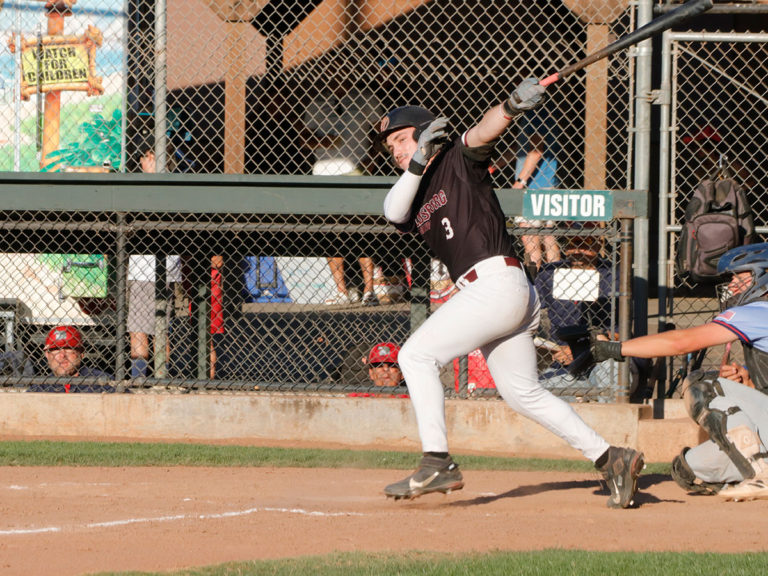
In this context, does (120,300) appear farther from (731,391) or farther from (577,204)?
(731,391)

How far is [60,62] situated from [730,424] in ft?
18.2

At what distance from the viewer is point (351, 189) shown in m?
7.39

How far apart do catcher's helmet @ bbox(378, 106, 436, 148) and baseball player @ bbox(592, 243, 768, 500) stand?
1.40 metres

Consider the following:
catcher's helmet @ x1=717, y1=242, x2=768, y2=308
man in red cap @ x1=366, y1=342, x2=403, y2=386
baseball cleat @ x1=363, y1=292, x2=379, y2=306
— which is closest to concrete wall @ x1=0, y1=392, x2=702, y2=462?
man in red cap @ x1=366, y1=342, x2=403, y2=386

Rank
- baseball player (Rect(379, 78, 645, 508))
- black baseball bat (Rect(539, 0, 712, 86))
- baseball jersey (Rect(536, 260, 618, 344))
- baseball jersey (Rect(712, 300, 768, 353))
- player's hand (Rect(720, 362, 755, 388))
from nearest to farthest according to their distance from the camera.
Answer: black baseball bat (Rect(539, 0, 712, 86))
baseball player (Rect(379, 78, 645, 508))
baseball jersey (Rect(712, 300, 768, 353))
player's hand (Rect(720, 362, 755, 388))
baseball jersey (Rect(536, 260, 618, 344))

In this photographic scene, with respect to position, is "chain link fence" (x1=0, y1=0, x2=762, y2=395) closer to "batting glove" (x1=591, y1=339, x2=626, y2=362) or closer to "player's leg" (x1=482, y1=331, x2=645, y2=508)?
"batting glove" (x1=591, y1=339, x2=626, y2=362)

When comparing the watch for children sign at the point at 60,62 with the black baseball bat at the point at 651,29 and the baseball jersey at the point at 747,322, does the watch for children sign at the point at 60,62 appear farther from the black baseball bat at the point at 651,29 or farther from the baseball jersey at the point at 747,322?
the baseball jersey at the point at 747,322

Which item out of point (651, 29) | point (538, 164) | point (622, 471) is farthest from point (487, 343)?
point (538, 164)

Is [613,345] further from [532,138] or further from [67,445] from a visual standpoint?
[67,445]

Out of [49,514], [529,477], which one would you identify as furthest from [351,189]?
[49,514]

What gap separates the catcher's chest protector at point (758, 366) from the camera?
17.4 feet

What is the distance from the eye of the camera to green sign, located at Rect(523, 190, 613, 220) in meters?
7.10

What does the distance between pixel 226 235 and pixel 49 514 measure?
141 inches

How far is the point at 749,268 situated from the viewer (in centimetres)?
543
